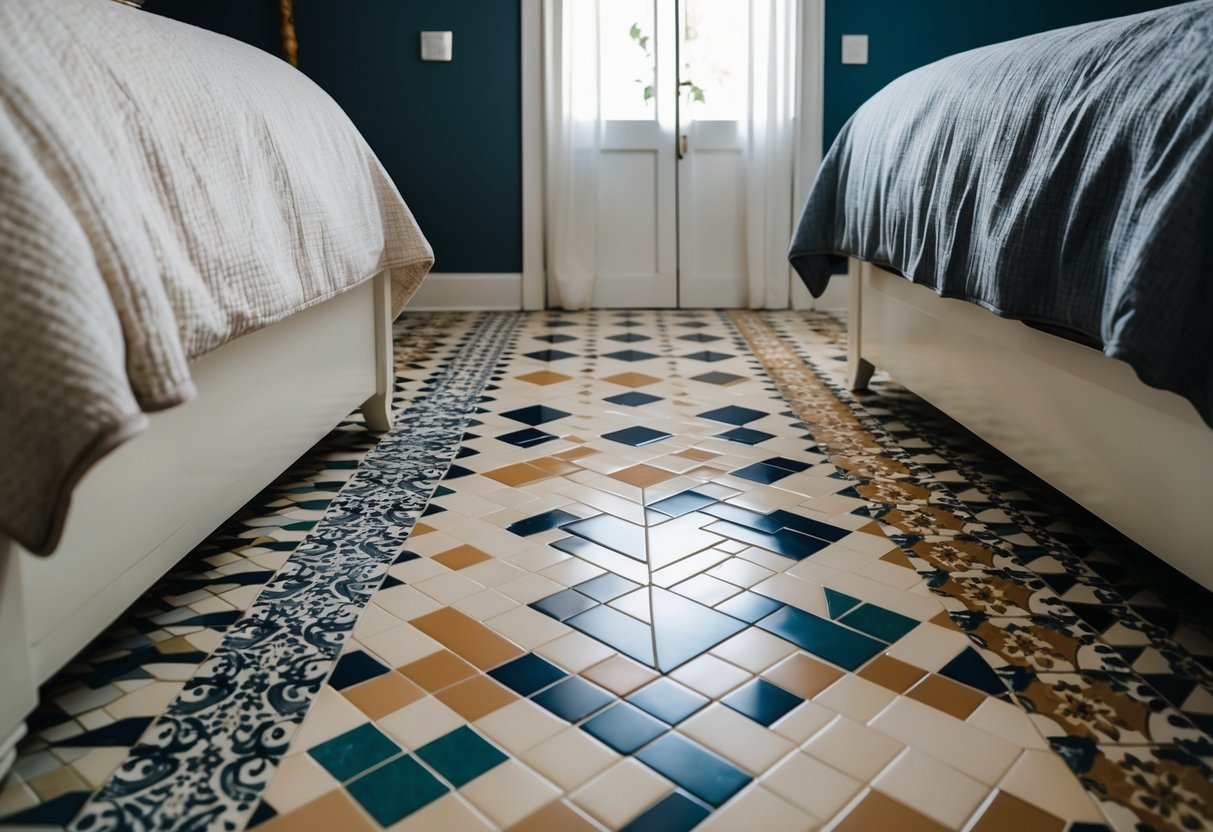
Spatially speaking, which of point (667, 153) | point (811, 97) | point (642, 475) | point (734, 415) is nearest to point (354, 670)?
point (642, 475)

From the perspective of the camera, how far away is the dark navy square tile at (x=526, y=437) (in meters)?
2.13

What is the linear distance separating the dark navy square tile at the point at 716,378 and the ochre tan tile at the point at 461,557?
4.58 ft

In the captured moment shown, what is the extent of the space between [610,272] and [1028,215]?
3.13m

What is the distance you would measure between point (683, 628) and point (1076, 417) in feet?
2.07

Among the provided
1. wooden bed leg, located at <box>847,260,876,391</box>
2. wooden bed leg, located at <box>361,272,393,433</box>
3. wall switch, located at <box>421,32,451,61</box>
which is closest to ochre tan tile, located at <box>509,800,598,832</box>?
wooden bed leg, located at <box>361,272,393,433</box>

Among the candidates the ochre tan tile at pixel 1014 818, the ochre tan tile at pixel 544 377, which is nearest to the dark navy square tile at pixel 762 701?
the ochre tan tile at pixel 1014 818

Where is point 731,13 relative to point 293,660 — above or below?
above

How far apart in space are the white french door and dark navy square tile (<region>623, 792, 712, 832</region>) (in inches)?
139

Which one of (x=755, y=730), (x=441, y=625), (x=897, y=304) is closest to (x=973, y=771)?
(x=755, y=730)

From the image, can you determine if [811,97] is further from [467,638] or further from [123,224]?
[123,224]

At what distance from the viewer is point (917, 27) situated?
13.7 feet

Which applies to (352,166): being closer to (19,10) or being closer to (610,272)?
(19,10)

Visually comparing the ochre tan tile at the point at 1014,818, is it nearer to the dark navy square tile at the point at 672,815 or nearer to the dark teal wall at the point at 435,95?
the dark navy square tile at the point at 672,815

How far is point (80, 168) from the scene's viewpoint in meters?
0.86
